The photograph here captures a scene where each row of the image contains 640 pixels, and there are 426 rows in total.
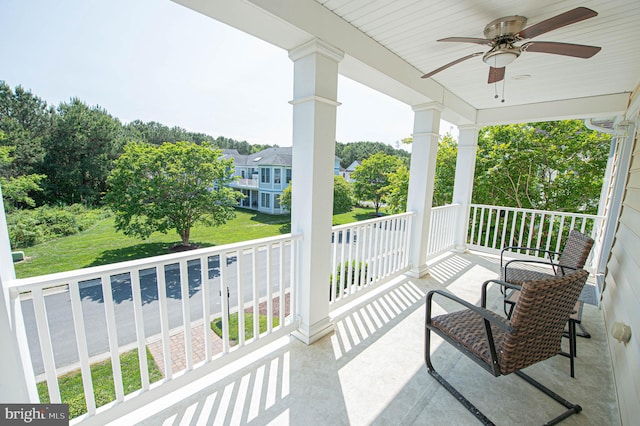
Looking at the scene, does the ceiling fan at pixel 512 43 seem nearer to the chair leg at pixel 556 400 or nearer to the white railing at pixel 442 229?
the chair leg at pixel 556 400

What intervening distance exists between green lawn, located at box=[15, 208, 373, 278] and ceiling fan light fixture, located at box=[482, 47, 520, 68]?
1118 centimetres

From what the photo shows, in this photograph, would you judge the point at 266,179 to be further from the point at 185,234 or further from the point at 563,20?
the point at 563,20

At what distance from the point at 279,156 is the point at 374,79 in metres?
14.7

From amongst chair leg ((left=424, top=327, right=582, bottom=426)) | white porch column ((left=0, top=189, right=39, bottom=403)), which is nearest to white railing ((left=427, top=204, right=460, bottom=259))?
chair leg ((left=424, top=327, right=582, bottom=426))

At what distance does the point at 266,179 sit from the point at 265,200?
4.50 feet

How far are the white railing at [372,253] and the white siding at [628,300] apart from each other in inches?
72.8

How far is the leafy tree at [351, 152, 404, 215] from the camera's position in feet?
50.2

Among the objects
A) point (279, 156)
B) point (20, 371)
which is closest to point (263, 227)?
point (279, 156)

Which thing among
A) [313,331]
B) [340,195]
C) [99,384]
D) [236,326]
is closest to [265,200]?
[340,195]

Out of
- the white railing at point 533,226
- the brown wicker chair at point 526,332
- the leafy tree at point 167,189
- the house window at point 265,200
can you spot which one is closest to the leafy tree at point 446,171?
the white railing at point 533,226

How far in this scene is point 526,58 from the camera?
247 centimetres

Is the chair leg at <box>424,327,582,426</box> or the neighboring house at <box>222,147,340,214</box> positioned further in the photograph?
the neighboring house at <box>222,147,340,214</box>

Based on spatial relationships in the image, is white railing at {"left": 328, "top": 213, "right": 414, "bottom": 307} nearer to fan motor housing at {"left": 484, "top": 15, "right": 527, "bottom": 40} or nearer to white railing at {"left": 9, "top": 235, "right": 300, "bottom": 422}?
white railing at {"left": 9, "top": 235, "right": 300, "bottom": 422}

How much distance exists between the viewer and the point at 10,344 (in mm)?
1046
